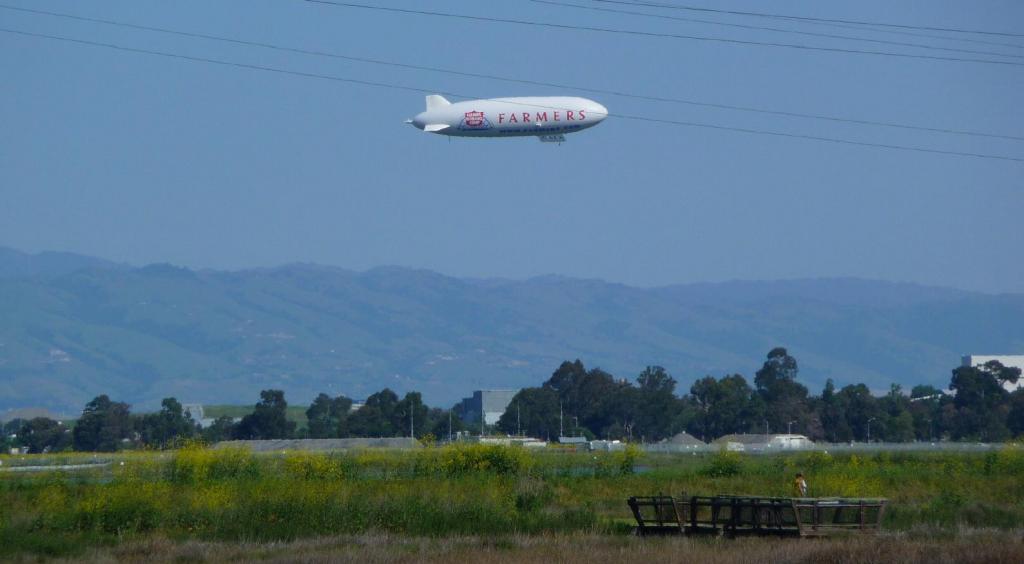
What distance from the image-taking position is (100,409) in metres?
173

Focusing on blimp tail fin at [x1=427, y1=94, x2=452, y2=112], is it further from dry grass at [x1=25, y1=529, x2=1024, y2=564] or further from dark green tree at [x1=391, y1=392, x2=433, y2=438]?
dark green tree at [x1=391, y1=392, x2=433, y2=438]

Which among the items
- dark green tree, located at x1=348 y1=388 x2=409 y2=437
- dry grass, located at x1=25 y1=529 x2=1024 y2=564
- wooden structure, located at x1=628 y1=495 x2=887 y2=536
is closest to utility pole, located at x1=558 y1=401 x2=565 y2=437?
dark green tree, located at x1=348 y1=388 x2=409 y2=437

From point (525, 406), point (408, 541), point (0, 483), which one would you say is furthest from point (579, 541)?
point (525, 406)

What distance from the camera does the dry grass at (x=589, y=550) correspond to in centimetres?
3434

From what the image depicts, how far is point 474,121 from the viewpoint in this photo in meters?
71.4

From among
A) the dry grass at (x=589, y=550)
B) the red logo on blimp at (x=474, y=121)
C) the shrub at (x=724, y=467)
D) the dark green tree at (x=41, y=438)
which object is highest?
the red logo on blimp at (x=474, y=121)

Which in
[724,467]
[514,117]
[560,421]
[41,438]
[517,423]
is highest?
[514,117]

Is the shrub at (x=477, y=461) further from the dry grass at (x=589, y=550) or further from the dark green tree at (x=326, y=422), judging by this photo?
the dark green tree at (x=326, y=422)

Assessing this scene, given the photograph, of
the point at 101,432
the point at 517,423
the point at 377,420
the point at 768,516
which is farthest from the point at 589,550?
the point at 517,423

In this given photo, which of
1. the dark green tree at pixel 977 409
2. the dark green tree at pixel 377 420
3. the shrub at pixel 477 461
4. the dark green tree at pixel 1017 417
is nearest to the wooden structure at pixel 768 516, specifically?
the shrub at pixel 477 461

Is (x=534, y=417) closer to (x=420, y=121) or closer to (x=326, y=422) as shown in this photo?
(x=326, y=422)

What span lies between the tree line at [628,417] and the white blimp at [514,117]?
269 feet

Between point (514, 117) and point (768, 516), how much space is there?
111 feet

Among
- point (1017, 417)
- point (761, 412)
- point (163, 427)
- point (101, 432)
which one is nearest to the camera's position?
point (101, 432)
